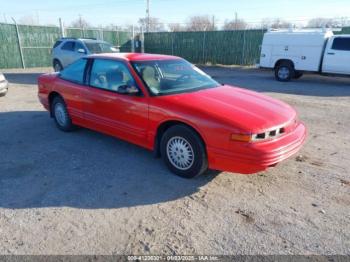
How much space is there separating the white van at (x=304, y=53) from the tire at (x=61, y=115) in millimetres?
10250

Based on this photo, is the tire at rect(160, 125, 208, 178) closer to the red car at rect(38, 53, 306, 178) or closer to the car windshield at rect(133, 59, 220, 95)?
the red car at rect(38, 53, 306, 178)

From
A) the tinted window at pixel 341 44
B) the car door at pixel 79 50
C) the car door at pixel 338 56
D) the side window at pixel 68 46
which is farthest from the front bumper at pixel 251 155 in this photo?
the side window at pixel 68 46

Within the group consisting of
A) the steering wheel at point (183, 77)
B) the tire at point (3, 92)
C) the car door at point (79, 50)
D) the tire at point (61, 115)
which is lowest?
the tire at point (3, 92)

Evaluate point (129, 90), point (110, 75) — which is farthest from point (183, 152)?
point (110, 75)

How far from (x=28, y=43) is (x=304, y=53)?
590 inches

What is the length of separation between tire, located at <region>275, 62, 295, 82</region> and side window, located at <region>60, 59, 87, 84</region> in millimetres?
10112

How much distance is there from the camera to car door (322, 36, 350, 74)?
1183cm

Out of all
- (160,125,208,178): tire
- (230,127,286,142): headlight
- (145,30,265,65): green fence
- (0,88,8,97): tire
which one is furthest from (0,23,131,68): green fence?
(230,127,286,142): headlight

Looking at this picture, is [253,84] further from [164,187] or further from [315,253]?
[315,253]

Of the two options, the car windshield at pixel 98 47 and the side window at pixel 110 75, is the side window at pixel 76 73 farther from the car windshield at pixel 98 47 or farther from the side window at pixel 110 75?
the car windshield at pixel 98 47

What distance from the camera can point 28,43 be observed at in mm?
17656

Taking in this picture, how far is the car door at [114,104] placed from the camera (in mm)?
4270

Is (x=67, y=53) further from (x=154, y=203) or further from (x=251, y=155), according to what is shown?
(x=251, y=155)

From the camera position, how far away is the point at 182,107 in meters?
3.81
